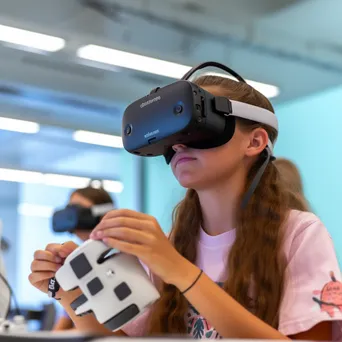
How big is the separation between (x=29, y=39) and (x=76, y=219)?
1.89m

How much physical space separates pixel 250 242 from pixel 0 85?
16.8 feet

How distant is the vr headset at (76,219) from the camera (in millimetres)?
2256

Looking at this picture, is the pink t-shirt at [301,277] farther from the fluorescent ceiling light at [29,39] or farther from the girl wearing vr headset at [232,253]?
the fluorescent ceiling light at [29,39]

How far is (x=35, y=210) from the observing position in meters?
10.1

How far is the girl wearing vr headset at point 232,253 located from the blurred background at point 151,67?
8.70 feet

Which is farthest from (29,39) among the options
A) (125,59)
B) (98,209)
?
(98,209)

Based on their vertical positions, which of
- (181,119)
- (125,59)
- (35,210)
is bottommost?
(181,119)

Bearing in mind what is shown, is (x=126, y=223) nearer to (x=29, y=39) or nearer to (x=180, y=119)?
(x=180, y=119)

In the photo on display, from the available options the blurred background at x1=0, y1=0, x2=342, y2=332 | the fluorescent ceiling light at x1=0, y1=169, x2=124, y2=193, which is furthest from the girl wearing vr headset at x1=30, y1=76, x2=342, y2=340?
the fluorescent ceiling light at x1=0, y1=169, x2=124, y2=193

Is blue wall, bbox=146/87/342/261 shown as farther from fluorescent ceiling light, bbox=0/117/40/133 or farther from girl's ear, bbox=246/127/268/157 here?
girl's ear, bbox=246/127/268/157

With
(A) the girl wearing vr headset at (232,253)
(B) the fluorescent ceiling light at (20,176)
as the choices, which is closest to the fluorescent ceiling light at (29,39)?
(A) the girl wearing vr headset at (232,253)

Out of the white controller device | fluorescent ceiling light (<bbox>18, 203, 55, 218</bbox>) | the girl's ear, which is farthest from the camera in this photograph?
fluorescent ceiling light (<bbox>18, 203, 55, 218</bbox>)

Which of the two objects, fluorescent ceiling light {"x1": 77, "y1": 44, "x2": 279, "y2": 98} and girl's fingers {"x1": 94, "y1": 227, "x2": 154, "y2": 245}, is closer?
girl's fingers {"x1": 94, "y1": 227, "x2": 154, "y2": 245}

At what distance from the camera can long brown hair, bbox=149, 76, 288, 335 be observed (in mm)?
1065
